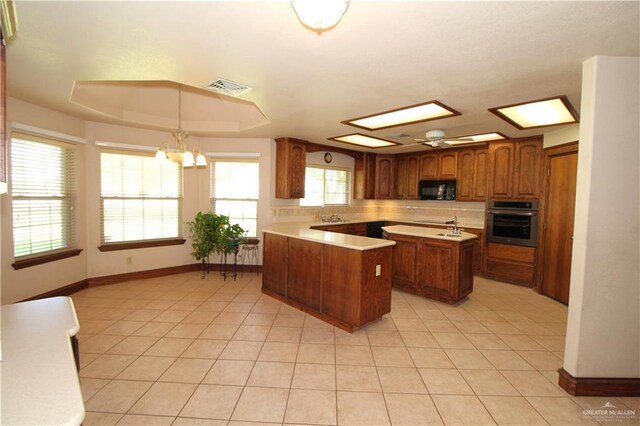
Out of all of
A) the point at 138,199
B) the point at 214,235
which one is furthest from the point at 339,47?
the point at 138,199

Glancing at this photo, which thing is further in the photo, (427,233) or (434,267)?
(427,233)

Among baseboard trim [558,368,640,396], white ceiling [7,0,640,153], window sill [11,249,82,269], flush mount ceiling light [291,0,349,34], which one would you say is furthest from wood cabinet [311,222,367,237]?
flush mount ceiling light [291,0,349,34]

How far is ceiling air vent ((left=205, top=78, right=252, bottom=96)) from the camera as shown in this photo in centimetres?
259

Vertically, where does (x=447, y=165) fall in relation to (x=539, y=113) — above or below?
below

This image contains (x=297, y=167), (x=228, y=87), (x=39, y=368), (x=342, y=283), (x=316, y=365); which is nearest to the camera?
(x=39, y=368)

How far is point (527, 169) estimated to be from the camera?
4.71 meters

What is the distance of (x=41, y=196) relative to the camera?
364cm

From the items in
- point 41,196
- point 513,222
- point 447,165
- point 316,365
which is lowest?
point 316,365

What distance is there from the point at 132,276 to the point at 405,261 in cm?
429

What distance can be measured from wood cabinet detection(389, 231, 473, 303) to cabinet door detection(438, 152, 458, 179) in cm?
222

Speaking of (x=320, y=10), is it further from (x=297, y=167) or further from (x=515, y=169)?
(x=515, y=169)

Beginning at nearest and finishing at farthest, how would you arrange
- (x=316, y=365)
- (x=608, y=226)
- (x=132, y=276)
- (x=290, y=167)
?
1. (x=608, y=226)
2. (x=316, y=365)
3. (x=132, y=276)
4. (x=290, y=167)

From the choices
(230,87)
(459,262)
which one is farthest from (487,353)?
(230,87)

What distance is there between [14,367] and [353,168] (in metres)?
6.23
